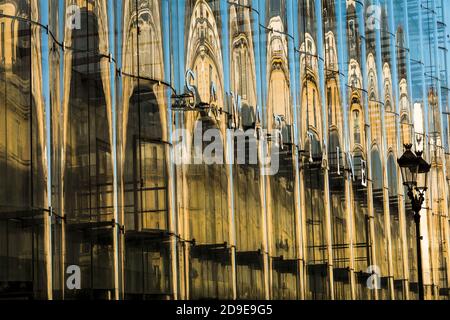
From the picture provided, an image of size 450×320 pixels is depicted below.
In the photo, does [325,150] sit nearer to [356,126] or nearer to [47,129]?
[356,126]

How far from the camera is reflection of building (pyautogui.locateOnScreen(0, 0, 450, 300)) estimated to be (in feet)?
44.8

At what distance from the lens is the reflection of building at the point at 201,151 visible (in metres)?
13.7

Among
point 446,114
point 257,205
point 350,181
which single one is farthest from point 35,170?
point 446,114

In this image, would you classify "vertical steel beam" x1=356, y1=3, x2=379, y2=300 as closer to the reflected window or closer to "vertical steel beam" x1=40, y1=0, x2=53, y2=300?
the reflected window

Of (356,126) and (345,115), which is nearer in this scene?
(345,115)

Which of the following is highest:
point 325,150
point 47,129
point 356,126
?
point 356,126

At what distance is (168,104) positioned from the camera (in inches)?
687

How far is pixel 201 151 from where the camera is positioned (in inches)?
742

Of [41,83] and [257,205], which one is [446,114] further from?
[41,83]

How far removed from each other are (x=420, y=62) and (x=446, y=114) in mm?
2920

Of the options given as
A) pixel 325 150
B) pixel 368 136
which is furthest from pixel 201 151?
pixel 368 136

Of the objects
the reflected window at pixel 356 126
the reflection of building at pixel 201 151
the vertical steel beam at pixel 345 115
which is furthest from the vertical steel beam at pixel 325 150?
the reflected window at pixel 356 126

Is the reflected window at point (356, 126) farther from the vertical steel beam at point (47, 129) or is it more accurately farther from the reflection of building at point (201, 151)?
the vertical steel beam at point (47, 129)

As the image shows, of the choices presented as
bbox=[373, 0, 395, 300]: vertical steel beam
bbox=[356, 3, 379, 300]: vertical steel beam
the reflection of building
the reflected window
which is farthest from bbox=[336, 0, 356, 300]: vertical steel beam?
bbox=[373, 0, 395, 300]: vertical steel beam
